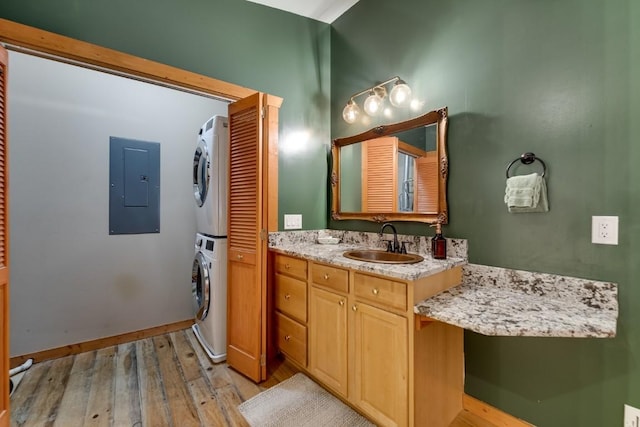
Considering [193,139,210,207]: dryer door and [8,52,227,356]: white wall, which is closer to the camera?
[8,52,227,356]: white wall

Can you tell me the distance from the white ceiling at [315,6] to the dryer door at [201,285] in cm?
222

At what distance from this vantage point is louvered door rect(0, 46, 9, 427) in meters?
1.45

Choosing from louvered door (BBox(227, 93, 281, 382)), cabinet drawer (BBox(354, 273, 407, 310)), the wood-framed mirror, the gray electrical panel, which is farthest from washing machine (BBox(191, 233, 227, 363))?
cabinet drawer (BBox(354, 273, 407, 310))

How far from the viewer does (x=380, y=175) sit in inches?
88.5

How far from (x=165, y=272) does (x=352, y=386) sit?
2.24 meters

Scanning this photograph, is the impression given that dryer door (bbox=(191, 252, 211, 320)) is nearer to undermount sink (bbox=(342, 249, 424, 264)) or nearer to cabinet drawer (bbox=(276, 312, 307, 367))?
cabinet drawer (bbox=(276, 312, 307, 367))

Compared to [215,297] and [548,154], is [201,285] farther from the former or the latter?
[548,154]

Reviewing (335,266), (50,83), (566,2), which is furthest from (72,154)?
(566,2)

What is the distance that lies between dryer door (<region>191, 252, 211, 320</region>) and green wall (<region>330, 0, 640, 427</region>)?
1.93m

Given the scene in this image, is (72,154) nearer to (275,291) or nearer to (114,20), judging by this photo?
(114,20)

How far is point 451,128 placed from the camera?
1807mm

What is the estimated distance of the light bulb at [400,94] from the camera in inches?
77.2

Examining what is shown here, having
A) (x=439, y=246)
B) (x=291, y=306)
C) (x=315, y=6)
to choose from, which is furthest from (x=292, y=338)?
(x=315, y=6)

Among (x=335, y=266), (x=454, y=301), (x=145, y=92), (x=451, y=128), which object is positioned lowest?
(x=454, y=301)
